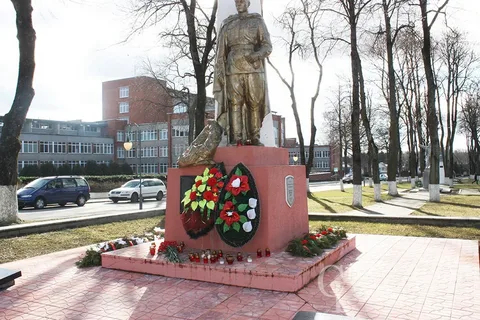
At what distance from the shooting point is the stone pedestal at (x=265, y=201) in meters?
5.72

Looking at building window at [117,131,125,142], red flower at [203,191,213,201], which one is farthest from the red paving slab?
building window at [117,131,125,142]

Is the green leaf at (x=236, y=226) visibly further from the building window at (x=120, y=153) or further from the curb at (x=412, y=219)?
the building window at (x=120, y=153)

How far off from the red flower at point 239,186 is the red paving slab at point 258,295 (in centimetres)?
131

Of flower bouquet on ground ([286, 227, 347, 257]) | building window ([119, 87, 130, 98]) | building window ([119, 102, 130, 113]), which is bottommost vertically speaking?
flower bouquet on ground ([286, 227, 347, 257])

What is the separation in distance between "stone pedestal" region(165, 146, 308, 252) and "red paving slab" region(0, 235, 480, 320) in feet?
3.03

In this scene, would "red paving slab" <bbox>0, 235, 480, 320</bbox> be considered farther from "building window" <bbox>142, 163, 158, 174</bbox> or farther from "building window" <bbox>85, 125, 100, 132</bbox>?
"building window" <bbox>85, 125, 100, 132</bbox>

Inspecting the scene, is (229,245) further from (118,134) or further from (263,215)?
(118,134)

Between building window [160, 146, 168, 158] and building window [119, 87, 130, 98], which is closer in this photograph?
building window [160, 146, 168, 158]

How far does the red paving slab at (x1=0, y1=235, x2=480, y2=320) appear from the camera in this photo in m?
4.03

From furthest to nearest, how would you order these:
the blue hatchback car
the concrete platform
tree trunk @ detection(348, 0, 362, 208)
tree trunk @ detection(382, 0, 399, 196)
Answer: the blue hatchback car
tree trunk @ detection(382, 0, 399, 196)
tree trunk @ detection(348, 0, 362, 208)
the concrete platform

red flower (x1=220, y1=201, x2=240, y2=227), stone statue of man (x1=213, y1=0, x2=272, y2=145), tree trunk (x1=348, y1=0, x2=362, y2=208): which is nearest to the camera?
red flower (x1=220, y1=201, x2=240, y2=227)

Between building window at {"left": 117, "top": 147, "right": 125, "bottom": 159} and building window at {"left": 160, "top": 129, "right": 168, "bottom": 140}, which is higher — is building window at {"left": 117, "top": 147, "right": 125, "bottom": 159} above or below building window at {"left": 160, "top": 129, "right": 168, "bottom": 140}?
below

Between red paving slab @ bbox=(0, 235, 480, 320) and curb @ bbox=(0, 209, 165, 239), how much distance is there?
120 inches

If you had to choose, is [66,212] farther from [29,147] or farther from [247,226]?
[29,147]
